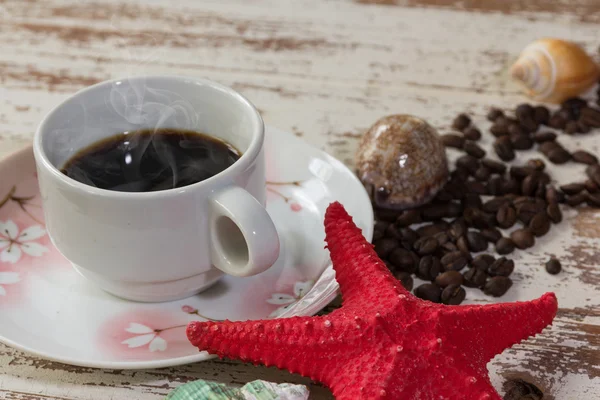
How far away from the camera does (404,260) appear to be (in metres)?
0.97

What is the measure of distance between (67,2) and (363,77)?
765 millimetres

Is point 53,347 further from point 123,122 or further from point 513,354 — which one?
point 513,354

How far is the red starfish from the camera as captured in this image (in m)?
0.65

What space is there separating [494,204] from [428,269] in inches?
8.2

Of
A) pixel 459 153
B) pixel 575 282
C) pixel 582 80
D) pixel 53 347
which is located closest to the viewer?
pixel 53 347

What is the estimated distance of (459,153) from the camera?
126 centimetres

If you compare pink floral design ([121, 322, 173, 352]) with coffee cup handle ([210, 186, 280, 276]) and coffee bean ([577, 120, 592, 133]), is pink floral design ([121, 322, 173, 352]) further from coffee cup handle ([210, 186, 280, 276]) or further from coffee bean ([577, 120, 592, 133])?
coffee bean ([577, 120, 592, 133])

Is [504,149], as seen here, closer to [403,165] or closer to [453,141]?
[453,141]

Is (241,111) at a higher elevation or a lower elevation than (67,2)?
higher

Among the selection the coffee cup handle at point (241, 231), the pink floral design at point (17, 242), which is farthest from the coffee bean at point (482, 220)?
the pink floral design at point (17, 242)

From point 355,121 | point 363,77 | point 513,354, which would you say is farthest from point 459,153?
point 513,354

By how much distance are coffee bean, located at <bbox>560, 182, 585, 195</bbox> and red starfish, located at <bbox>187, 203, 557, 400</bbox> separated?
0.44 m

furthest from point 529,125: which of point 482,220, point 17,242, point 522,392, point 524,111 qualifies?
point 17,242

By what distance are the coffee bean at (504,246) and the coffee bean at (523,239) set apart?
12 mm
